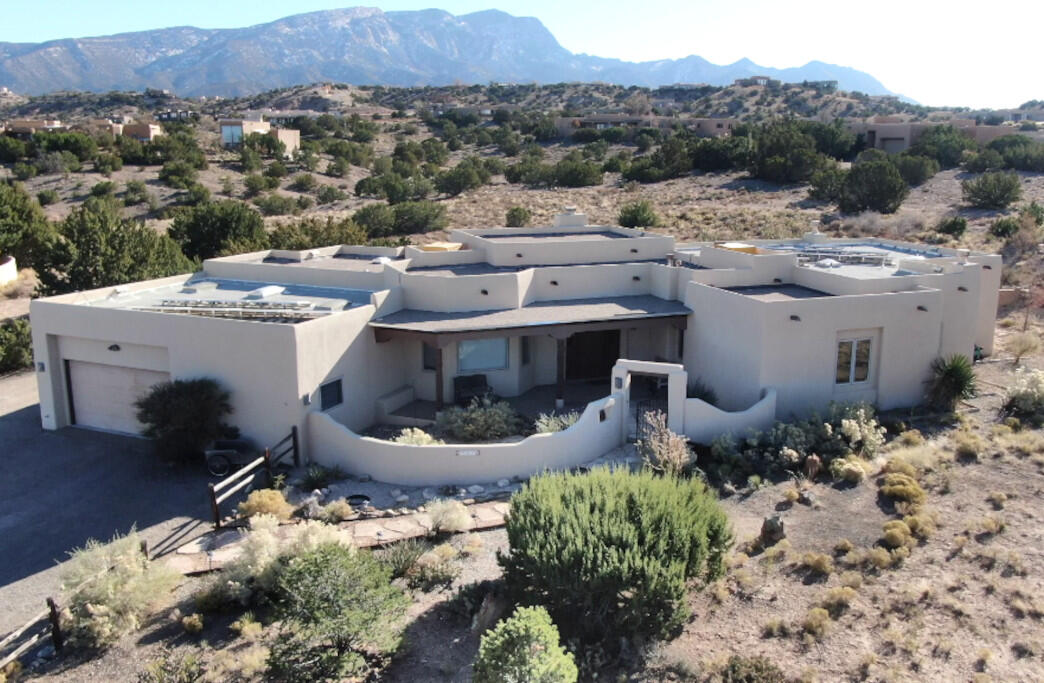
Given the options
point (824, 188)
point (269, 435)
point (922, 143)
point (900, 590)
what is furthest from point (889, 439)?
point (922, 143)

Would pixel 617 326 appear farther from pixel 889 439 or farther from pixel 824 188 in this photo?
pixel 824 188

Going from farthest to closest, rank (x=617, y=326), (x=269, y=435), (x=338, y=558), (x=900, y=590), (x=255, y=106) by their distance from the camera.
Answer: (x=255, y=106), (x=617, y=326), (x=269, y=435), (x=900, y=590), (x=338, y=558)

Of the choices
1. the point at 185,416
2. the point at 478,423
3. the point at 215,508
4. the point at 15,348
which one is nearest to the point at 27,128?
the point at 15,348

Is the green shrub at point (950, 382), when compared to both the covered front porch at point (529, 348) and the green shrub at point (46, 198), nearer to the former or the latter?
the covered front porch at point (529, 348)

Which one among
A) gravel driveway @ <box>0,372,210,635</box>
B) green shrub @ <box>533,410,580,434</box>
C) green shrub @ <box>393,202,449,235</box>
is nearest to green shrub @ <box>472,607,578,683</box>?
gravel driveway @ <box>0,372,210,635</box>

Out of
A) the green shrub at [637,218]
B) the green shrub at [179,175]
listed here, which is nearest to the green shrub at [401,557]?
the green shrub at [637,218]

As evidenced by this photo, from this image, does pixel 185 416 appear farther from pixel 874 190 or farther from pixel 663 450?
pixel 874 190

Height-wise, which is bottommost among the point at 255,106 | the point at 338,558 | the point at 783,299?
the point at 338,558
